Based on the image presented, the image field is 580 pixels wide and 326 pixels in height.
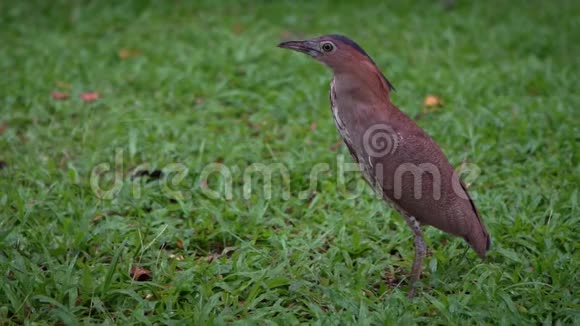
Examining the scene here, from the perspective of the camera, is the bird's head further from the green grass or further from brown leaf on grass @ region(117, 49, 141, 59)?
brown leaf on grass @ region(117, 49, 141, 59)

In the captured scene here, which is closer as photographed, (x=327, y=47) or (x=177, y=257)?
(x=327, y=47)

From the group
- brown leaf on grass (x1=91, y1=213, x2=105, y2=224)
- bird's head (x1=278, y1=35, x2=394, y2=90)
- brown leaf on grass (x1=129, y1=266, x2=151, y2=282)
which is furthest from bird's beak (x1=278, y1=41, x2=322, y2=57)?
brown leaf on grass (x1=91, y1=213, x2=105, y2=224)

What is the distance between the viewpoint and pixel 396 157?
4.07m

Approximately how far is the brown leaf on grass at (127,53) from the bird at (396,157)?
3639 millimetres

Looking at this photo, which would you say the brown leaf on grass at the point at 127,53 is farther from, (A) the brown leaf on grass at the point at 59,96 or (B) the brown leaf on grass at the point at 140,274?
(B) the brown leaf on grass at the point at 140,274

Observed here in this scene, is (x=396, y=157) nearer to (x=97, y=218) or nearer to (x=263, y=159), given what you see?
(x=263, y=159)

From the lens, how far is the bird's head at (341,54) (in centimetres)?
417

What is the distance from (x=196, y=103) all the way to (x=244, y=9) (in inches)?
99.1

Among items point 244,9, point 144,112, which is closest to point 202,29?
point 244,9

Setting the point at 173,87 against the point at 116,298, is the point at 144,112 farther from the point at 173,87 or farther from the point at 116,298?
the point at 116,298

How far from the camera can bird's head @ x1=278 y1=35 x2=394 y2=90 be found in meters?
4.17

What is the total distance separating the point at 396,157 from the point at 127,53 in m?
4.16

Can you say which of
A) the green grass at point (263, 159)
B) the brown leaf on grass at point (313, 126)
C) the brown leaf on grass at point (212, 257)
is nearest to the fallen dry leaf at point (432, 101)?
the green grass at point (263, 159)

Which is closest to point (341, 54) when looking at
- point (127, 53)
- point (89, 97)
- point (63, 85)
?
point (89, 97)
